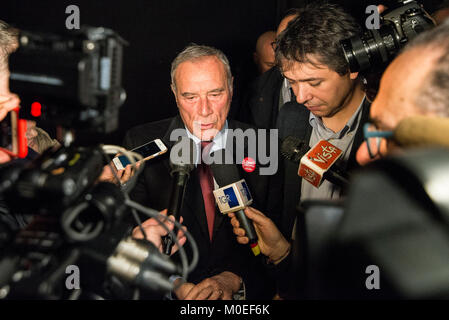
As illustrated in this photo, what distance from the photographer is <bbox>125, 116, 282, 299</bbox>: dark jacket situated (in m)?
→ 1.60

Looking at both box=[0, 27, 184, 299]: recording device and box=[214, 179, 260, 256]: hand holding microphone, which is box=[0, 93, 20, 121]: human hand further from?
box=[214, 179, 260, 256]: hand holding microphone

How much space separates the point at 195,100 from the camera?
5.70ft

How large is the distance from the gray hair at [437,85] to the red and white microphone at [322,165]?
55 centimetres

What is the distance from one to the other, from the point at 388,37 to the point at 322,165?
596 millimetres

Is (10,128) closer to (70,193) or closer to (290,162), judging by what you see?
(70,193)

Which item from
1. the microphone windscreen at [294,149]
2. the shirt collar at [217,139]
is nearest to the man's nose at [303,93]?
the microphone windscreen at [294,149]

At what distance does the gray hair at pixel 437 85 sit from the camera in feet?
2.38

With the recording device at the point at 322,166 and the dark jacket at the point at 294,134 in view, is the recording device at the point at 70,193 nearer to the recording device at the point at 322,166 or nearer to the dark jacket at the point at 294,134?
the recording device at the point at 322,166

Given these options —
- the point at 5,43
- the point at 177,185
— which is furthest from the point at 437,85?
the point at 5,43

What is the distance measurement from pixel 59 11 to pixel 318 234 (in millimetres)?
2635

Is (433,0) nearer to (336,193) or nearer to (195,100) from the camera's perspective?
(336,193)

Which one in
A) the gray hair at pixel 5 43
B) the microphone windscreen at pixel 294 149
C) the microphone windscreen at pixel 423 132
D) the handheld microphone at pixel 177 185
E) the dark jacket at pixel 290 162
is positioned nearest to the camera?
the microphone windscreen at pixel 423 132

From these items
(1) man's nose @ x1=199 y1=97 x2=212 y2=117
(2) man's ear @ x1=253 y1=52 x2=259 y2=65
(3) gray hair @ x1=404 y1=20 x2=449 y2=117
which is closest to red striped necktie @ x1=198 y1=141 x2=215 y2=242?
(1) man's nose @ x1=199 y1=97 x2=212 y2=117

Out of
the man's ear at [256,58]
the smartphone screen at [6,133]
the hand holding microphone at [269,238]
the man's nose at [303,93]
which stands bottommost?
the hand holding microphone at [269,238]
